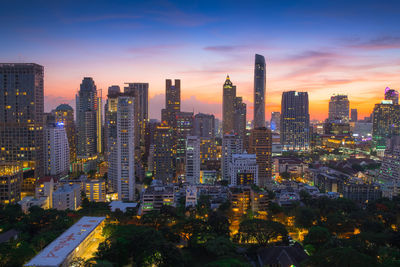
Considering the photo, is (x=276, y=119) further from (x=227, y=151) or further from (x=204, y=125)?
(x=227, y=151)

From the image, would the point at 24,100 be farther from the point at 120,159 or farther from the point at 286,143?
the point at 286,143

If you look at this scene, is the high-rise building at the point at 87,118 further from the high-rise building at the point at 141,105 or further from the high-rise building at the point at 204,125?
the high-rise building at the point at 204,125

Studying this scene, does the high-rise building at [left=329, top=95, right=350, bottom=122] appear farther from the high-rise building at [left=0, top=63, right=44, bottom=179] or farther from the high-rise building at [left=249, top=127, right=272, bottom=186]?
the high-rise building at [left=0, top=63, right=44, bottom=179]

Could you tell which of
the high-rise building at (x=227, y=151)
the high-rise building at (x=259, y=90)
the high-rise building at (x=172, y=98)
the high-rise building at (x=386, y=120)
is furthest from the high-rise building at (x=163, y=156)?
the high-rise building at (x=259, y=90)

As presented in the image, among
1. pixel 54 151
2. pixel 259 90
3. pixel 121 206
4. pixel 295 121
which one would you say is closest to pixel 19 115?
pixel 54 151

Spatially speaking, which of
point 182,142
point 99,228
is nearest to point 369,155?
point 182,142

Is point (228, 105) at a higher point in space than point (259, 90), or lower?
lower
